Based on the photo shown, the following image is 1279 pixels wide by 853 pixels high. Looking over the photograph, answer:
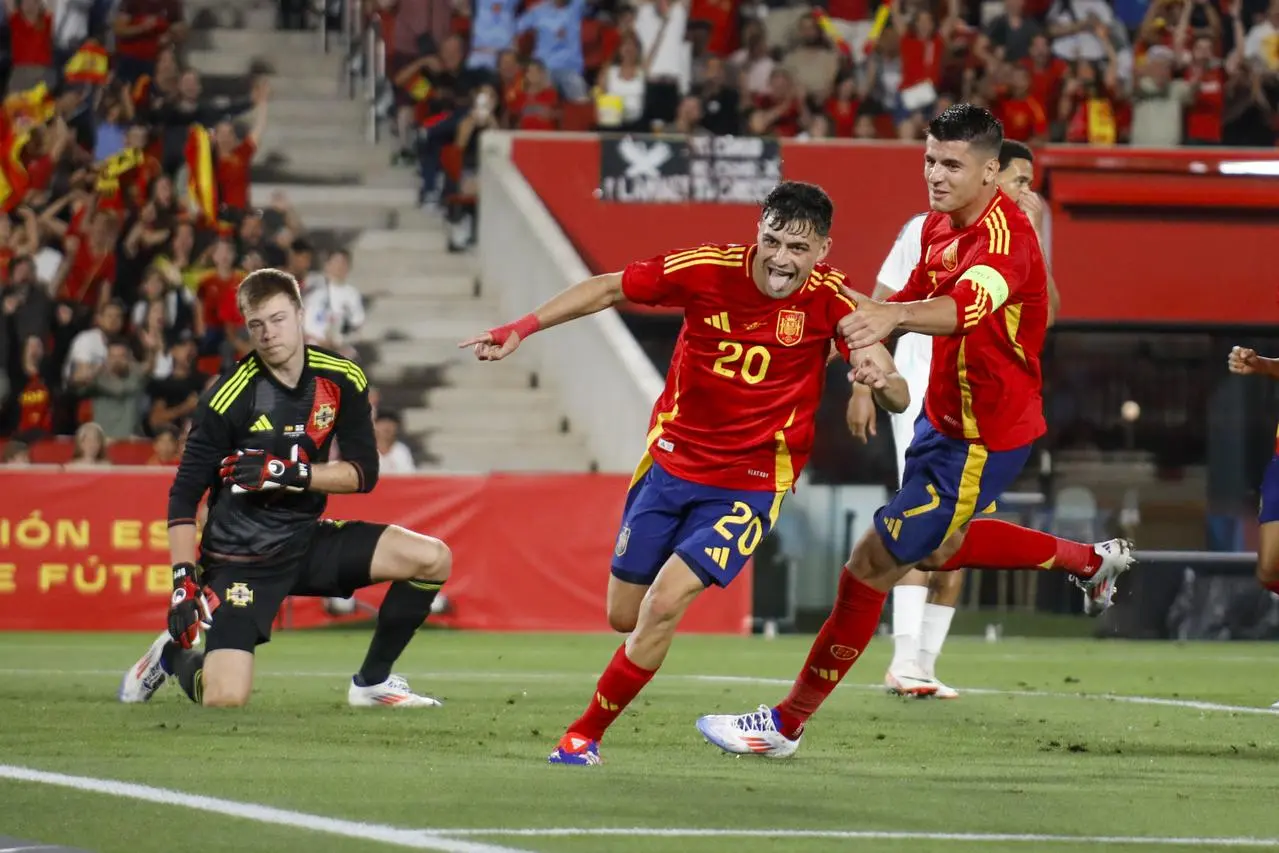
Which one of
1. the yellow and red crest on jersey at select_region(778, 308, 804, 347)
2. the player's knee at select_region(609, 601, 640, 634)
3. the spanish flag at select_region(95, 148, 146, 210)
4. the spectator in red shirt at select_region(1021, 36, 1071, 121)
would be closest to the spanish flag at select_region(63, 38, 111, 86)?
the spanish flag at select_region(95, 148, 146, 210)

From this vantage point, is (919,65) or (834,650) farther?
(919,65)

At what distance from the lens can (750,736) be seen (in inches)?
315

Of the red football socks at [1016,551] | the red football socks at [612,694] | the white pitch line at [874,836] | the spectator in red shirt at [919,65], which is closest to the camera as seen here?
the white pitch line at [874,836]

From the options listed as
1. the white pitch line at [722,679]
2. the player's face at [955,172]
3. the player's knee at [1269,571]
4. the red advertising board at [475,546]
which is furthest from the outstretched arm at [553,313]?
the red advertising board at [475,546]

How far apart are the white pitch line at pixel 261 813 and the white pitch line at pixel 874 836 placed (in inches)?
6.7

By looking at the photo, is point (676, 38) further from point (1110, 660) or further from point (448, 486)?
point (1110, 660)

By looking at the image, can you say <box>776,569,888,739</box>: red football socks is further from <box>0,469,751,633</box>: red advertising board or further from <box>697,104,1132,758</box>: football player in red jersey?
<box>0,469,751,633</box>: red advertising board

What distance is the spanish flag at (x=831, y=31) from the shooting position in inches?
874

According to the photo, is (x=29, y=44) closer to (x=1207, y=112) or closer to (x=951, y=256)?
(x=1207, y=112)

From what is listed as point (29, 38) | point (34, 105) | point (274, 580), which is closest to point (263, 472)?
point (274, 580)

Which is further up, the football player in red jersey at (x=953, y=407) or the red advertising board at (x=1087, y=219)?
the football player in red jersey at (x=953, y=407)

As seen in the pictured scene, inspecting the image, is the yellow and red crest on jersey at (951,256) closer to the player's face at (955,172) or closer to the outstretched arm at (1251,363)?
the player's face at (955,172)

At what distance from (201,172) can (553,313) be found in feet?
43.8

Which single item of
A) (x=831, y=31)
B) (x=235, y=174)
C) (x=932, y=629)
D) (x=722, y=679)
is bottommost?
(x=722, y=679)
